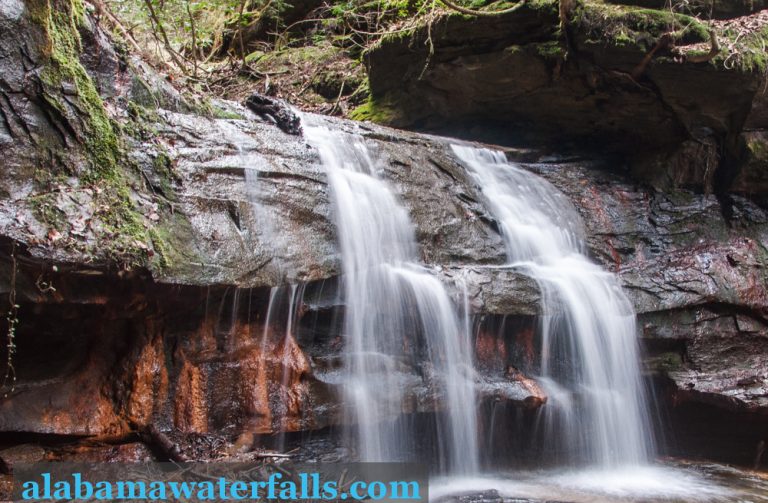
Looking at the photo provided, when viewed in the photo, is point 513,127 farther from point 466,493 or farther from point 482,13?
point 466,493

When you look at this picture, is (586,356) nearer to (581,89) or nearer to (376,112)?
(581,89)

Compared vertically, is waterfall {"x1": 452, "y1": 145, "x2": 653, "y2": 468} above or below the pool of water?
above

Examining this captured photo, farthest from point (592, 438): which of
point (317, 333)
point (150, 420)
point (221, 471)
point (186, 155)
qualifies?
point (186, 155)

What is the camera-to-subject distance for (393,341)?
5.23 m

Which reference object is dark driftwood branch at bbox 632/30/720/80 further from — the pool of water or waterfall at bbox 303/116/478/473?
the pool of water

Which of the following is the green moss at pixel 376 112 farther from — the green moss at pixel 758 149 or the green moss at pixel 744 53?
the green moss at pixel 758 149

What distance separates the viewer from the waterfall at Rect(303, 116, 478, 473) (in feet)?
16.2

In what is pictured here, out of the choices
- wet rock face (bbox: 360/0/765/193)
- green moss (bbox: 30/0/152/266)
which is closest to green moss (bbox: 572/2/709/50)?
wet rock face (bbox: 360/0/765/193)

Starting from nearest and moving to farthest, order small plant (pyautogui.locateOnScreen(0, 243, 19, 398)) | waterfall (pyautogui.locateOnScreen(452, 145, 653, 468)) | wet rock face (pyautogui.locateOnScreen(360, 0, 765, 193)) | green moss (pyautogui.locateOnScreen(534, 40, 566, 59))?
small plant (pyautogui.locateOnScreen(0, 243, 19, 398)) → waterfall (pyautogui.locateOnScreen(452, 145, 653, 468)) → wet rock face (pyautogui.locateOnScreen(360, 0, 765, 193)) → green moss (pyautogui.locateOnScreen(534, 40, 566, 59))

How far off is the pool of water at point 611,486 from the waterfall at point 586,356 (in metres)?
0.27

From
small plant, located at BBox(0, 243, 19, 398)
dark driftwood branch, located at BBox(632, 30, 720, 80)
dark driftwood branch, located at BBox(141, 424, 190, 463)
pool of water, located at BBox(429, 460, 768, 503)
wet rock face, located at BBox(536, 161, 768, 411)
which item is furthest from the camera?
wet rock face, located at BBox(536, 161, 768, 411)

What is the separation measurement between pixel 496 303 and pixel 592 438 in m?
1.80

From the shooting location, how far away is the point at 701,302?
663 centimetres

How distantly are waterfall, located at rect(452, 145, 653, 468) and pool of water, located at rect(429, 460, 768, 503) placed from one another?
0.27 meters
